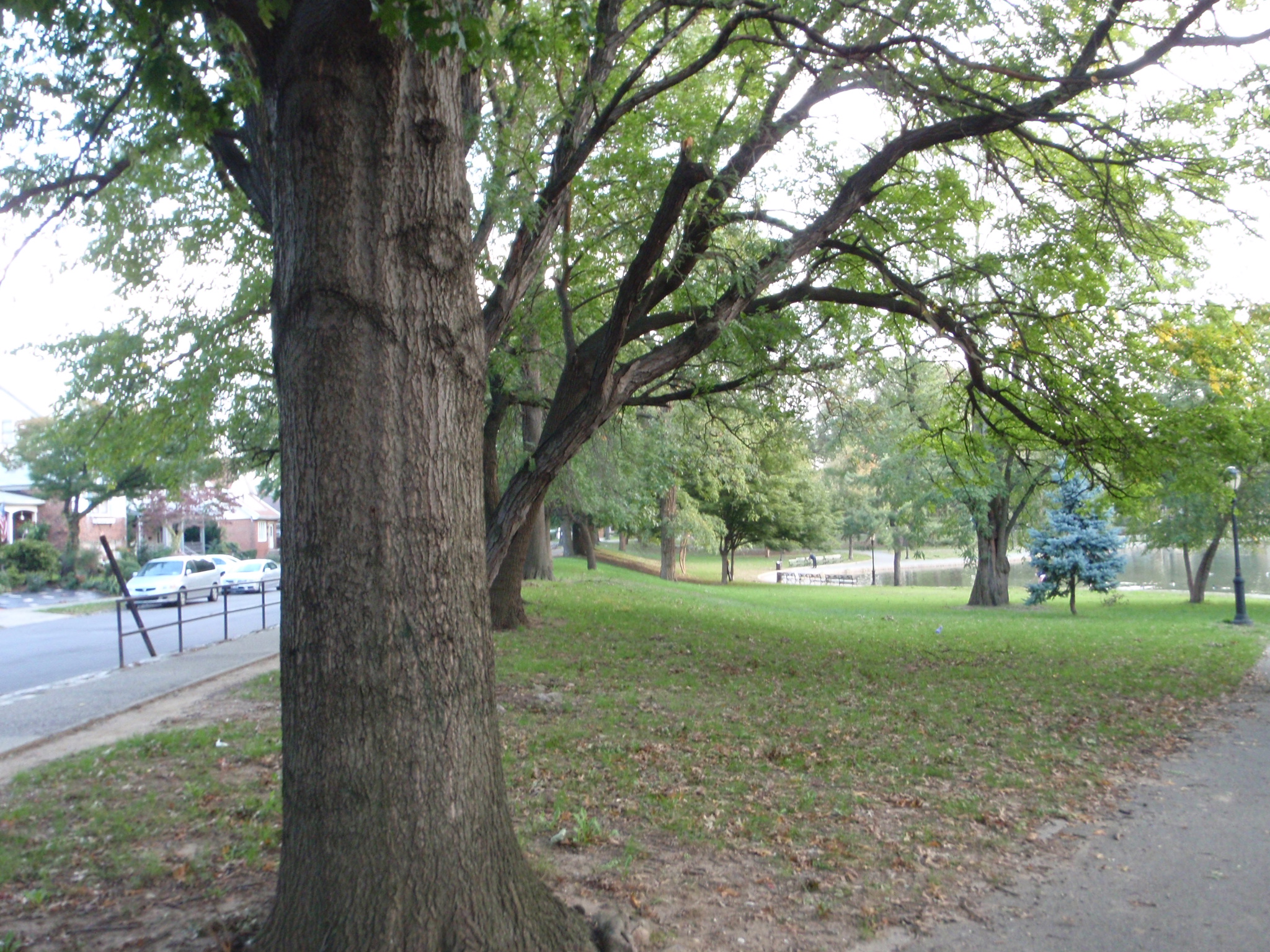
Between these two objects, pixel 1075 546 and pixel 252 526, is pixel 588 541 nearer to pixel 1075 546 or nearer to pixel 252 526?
pixel 1075 546

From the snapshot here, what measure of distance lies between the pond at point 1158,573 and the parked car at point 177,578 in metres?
34.6

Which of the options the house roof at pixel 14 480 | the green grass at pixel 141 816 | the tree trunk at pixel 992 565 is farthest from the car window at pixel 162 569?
the tree trunk at pixel 992 565

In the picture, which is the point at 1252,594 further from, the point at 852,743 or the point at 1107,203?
the point at 852,743

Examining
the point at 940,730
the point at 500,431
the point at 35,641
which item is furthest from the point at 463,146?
the point at 35,641

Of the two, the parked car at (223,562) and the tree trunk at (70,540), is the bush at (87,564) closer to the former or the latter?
the tree trunk at (70,540)

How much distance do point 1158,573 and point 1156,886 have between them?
59.8 metres

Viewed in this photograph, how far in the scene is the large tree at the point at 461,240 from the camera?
12.0 feet

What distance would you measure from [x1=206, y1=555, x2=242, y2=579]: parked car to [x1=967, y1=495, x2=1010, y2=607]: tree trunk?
81.5ft

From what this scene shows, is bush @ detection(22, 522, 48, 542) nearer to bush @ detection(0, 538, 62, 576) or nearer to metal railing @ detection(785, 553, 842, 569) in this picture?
bush @ detection(0, 538, 62, 576)

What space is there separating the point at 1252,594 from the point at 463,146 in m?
40.2

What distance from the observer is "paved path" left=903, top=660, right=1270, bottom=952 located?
14.6 ft

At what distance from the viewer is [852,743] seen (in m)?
8.23

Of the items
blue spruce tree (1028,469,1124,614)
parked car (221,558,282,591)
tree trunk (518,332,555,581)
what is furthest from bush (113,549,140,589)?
blue spruce tree (1028,469,1124,614)

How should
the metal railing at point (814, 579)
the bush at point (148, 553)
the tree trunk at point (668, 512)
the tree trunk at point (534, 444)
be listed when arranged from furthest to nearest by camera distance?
the metal railing at point (814, 579), the tree trunk at point (668, 512), the bush at point (148, 553), the tree trunk at point (534, 444)
